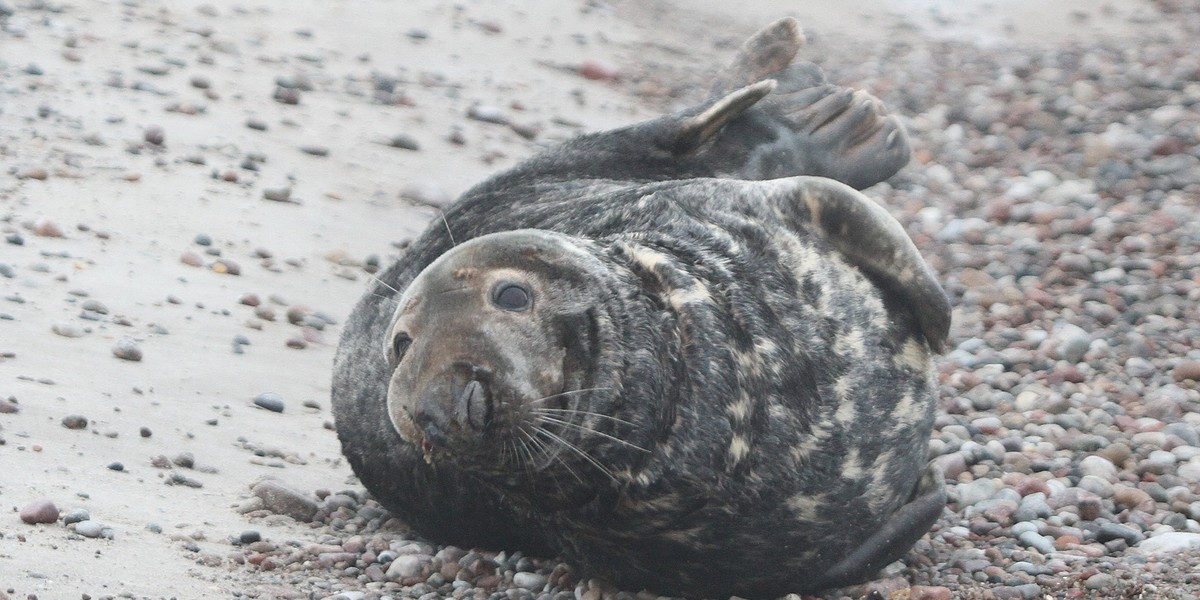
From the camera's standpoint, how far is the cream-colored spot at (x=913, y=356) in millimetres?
4126

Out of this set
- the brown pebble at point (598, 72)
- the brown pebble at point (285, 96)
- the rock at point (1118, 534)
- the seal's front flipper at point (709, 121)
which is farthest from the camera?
the brown pebble at point (598, 72)

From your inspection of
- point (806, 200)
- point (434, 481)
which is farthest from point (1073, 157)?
point (434, 481)

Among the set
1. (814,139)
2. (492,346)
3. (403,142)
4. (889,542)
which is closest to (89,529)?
(492,346)

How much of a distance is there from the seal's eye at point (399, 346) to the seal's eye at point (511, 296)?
0.21 m

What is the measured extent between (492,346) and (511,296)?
0.52 feet

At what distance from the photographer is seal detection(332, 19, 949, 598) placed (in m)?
3.43

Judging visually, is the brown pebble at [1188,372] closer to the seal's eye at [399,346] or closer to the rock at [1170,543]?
the rock at [1170,543]

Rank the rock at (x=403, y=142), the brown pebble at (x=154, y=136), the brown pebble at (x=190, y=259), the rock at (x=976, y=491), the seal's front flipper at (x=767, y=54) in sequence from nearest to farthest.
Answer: the rock at (x=976, y=491) → the seal's front flipper at (x=767, y=54) → the brown pebble at (x=190, y=259) → the brown pebble at (x=154, y=136) → the rock at (x=403, y=142)

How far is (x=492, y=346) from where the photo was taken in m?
3.34

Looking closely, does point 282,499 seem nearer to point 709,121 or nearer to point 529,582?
point 529,582

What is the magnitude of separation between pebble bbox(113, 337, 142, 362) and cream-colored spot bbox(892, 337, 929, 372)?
2669mm

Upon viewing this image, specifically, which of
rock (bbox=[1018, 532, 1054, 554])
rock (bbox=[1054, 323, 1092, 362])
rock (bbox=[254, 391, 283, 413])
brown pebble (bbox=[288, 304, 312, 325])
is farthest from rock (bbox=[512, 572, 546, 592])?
rock (bbox=[1054, 323, 1092, 362])

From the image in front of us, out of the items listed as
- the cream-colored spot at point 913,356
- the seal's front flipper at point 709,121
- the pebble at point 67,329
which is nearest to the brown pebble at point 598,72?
the seal's front flipper at point 709,121

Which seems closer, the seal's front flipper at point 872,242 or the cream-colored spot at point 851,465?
the cream-colored spot at point 851,465
